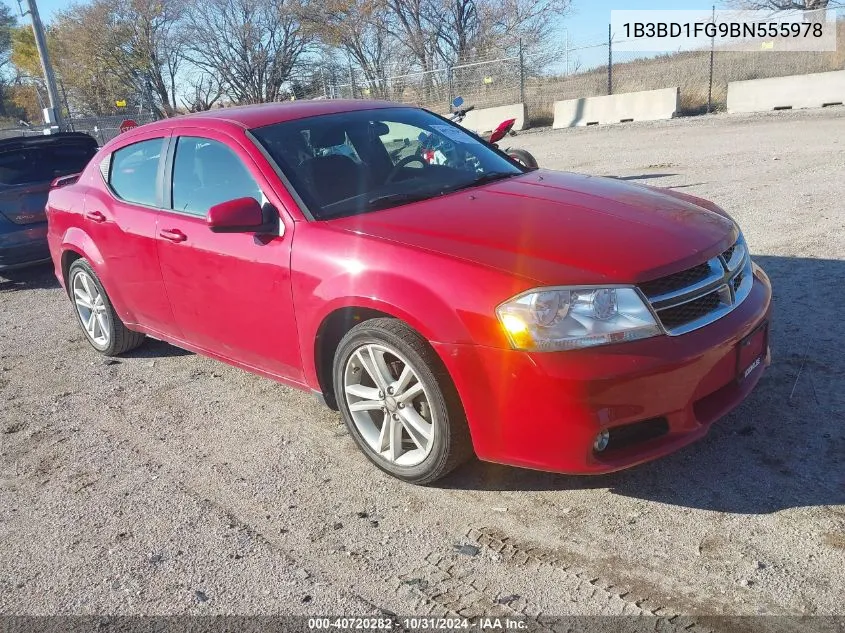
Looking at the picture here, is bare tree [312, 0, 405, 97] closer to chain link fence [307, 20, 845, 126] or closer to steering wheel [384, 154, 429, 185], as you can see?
chain link fence [307, 20, 845, 126]

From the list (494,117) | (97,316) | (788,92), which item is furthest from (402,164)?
(494,117)

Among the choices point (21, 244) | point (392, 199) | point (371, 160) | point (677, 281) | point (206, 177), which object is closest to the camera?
point (677, 281)

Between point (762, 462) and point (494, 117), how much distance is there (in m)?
20.7

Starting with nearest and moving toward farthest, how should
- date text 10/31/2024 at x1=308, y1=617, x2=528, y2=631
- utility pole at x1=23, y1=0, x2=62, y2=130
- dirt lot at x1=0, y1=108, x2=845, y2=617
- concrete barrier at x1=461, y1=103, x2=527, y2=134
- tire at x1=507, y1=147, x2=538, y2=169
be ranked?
date text 10/31/2024 at x1=308, y1=617, x2=528, y2=631 → dirt lot at x1=0, y1=108, x2=845, y2=617 → tire at x1=507, y1=147, x2=538, y2=169 → utility pole at x1=23, y1=0, x2=62, y2=130 → concrete barrier at x1=461, y1=103, x2=527, y2=134

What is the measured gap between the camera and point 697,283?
2965 millimetres

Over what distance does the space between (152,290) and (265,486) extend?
169 cm

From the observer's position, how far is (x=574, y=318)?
274 cm

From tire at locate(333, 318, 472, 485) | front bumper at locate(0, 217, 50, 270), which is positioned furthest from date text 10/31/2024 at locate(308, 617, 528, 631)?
front bumper at locate(0, 217, 50, 270)

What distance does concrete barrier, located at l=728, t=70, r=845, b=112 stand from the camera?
17422 mm

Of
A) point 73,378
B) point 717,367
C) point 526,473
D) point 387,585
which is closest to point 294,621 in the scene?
point 387,585

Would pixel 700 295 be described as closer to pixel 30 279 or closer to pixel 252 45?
pixel 30 279

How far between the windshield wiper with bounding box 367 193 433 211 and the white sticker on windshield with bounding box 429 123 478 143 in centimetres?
96

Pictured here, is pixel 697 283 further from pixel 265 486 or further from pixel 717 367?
pixel 265 486

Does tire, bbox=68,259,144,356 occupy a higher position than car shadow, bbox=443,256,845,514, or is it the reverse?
tire, bbox=68,259,144,356
